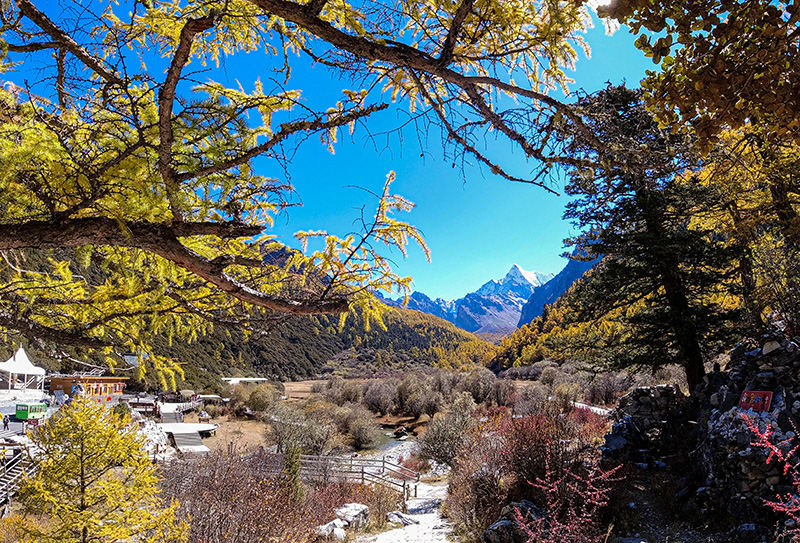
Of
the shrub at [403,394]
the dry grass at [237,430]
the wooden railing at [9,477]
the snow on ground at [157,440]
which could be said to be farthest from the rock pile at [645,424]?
the shrub at [403,394]

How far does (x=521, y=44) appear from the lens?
2.12 metres

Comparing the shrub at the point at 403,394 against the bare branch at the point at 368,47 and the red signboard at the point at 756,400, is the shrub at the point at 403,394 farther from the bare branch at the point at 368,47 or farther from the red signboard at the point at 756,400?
the bare branch at the point at 368,47

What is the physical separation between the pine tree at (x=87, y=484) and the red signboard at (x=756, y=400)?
8.26m

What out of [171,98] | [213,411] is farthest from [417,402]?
[171,98]

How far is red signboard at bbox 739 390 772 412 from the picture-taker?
6.24m

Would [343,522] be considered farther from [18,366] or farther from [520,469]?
[18,366]

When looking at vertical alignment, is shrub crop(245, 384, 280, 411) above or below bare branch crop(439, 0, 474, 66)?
below

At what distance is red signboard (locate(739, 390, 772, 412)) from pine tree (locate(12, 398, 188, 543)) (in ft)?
27.1

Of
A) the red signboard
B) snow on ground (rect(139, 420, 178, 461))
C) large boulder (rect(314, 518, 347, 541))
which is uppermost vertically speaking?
the red signboard

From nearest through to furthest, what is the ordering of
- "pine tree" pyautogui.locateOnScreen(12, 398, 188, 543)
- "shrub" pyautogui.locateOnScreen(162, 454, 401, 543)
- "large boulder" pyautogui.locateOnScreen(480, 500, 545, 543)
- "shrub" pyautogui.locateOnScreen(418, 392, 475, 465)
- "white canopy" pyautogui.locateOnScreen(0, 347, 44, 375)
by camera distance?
"pine tree" pyautogui.locateOnScreen(12, 398, 188, 543), "shrub" pyautogui.locateOnScreen(162, 454, 401, 543), "large boulder" pyautogui.locateOnScreen(480, 500, 545, 543), "shrub" pyautogui.locateOnScreen(418, 392, 475, 465), "white canopy" pyautogui.locateOnScreen(0, 347, 44, 375)

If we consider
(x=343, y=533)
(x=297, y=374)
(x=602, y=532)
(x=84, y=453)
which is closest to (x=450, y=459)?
(x=343, y=533)

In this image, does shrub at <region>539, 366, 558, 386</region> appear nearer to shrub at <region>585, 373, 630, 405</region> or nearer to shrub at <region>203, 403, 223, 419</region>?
shrub at <region>585, 373, 630, 405</region>

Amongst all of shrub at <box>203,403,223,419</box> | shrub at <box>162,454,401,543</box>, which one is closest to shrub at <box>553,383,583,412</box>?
shrub at <box>162,454,401,543</box>

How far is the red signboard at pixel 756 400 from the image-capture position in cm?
624
